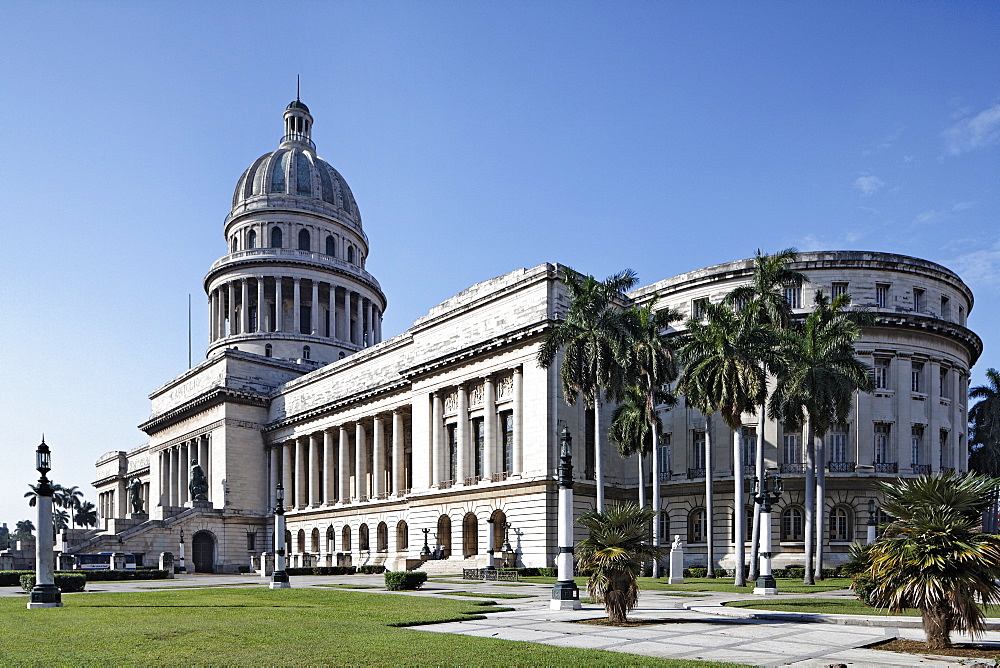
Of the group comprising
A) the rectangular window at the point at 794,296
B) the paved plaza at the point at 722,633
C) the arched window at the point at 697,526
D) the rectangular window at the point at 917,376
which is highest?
the rectangular window at the point at 794,296

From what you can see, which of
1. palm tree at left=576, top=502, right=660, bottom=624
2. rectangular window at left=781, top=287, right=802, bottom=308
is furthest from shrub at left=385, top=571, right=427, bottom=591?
rectangular window at left=781, top=287, right=802, bottom=308

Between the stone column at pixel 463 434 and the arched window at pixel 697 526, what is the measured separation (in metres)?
16.7

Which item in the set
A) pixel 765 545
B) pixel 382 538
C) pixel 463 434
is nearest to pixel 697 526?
pixel 463 434

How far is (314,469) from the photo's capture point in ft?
289

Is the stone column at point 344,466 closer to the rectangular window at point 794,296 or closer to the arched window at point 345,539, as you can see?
the arched window at point 345,539

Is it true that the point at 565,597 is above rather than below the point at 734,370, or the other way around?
below

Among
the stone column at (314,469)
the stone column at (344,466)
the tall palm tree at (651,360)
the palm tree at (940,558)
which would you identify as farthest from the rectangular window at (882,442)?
the stone column at (314,469)

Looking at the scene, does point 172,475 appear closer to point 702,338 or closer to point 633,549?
point 702,338

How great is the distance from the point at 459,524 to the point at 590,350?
73.0 feet

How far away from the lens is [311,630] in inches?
813

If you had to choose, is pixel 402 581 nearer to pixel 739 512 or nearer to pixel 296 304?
pixel 739 512

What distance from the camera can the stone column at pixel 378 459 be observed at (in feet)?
257

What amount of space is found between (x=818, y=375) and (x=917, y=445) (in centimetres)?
1998

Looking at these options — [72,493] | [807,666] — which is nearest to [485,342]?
[807,666]
